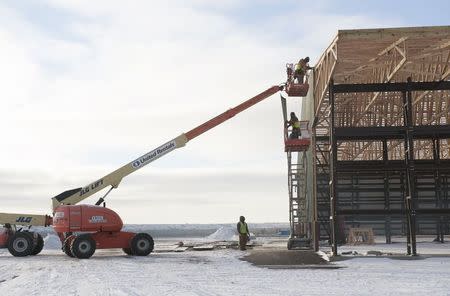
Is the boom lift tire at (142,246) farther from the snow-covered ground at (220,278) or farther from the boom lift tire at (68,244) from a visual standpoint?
the snow-covered ground at (220,278)

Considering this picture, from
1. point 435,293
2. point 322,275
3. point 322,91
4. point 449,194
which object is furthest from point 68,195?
point 449,194

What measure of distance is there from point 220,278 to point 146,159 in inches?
416

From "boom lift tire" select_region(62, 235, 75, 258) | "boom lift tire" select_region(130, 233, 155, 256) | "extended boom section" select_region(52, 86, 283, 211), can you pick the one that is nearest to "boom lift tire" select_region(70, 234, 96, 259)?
"boom lift tire" select_region(62, 235, 75, 258)

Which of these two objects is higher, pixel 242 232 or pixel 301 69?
pixel 301 69

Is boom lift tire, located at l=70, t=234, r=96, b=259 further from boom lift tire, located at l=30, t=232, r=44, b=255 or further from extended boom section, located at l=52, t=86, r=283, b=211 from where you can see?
boom lift tire, located at l=30, t=232, r=44, b=255

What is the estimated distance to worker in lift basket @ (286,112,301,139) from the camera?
25663 millimetres

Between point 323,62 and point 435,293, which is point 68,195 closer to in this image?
point 323,62

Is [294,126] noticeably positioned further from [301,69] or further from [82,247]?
[82,247]

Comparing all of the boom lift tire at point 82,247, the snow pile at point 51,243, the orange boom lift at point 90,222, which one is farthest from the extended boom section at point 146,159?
the snow pile at point 51,243

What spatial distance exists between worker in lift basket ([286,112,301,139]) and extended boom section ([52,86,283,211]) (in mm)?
1372

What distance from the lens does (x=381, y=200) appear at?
32562 millimetres

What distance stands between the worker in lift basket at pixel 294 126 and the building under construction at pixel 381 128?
0.73 meters

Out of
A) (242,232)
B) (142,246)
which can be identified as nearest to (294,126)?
(242,232)

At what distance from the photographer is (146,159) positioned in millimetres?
24156
